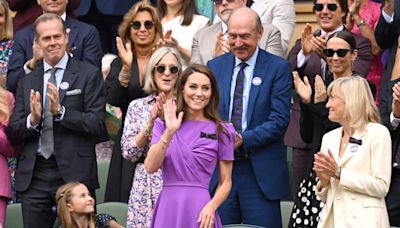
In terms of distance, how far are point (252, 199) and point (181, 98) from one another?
118cm

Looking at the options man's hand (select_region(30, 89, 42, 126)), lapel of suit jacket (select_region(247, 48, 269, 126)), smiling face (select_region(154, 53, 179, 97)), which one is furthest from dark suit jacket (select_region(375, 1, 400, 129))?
man's hand (select_region(30, 89, 42, 126))

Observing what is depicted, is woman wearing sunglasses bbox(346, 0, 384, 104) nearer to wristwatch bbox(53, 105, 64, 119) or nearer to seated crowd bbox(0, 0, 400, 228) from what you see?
seated crowd bbox(0, 0, 400, 228)

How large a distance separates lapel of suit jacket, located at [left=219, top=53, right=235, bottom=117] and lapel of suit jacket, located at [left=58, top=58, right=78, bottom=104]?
1.16m

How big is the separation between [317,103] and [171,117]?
1478 mm

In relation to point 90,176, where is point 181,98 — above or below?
above

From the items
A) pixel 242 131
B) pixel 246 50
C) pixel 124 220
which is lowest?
pixel 124 220

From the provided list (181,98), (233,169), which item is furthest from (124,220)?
(181,98)

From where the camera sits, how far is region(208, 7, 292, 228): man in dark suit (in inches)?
362

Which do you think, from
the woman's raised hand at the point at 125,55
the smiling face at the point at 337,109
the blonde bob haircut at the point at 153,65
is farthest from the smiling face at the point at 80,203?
the smiling face at the point at 337,109

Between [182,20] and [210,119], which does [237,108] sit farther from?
[182,20]

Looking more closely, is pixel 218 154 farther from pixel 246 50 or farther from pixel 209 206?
pixel 246 50

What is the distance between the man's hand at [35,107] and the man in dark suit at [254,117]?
1.36m

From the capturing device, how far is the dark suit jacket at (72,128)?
9.43 metres

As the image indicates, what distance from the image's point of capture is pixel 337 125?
9078 millimetres
